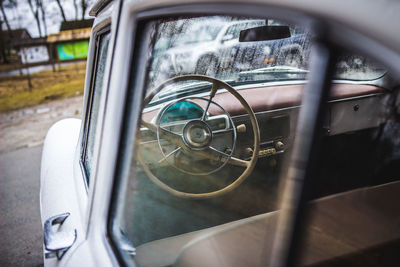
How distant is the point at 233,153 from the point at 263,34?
2.53 ft

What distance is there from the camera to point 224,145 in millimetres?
1930

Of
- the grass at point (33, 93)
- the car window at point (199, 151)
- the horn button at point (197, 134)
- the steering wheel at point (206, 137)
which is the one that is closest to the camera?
the car window at point (199, 151)

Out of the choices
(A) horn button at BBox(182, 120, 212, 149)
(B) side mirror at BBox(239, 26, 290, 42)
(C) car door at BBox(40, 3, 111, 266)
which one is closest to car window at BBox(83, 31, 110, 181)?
(C) car door at BBox(40, 3, 111, 266)

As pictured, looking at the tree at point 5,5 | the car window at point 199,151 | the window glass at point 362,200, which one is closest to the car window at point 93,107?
the car window at point 199,151

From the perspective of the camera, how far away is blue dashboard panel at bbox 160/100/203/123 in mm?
1800

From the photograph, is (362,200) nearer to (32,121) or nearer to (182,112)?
(182,112)

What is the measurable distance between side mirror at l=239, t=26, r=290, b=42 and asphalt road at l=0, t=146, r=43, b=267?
8.43ft

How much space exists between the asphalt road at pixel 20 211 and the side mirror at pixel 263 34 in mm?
2569

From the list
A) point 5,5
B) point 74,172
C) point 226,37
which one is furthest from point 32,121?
point 5,5

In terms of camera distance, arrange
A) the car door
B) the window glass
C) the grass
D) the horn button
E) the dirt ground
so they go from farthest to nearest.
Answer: the grass
the dirt ground
the horn button
the car door
the window glass

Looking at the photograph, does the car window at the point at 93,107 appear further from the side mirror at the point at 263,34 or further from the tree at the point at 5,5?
the tree at the point at 5,5

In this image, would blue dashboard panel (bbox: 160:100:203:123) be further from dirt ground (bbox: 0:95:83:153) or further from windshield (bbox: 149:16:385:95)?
dirt ground (bbox: 0:95:83:153)

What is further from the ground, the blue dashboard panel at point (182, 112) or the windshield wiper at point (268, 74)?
the windshield wiper at point (268, 74)

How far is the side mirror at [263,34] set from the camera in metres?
1.30
